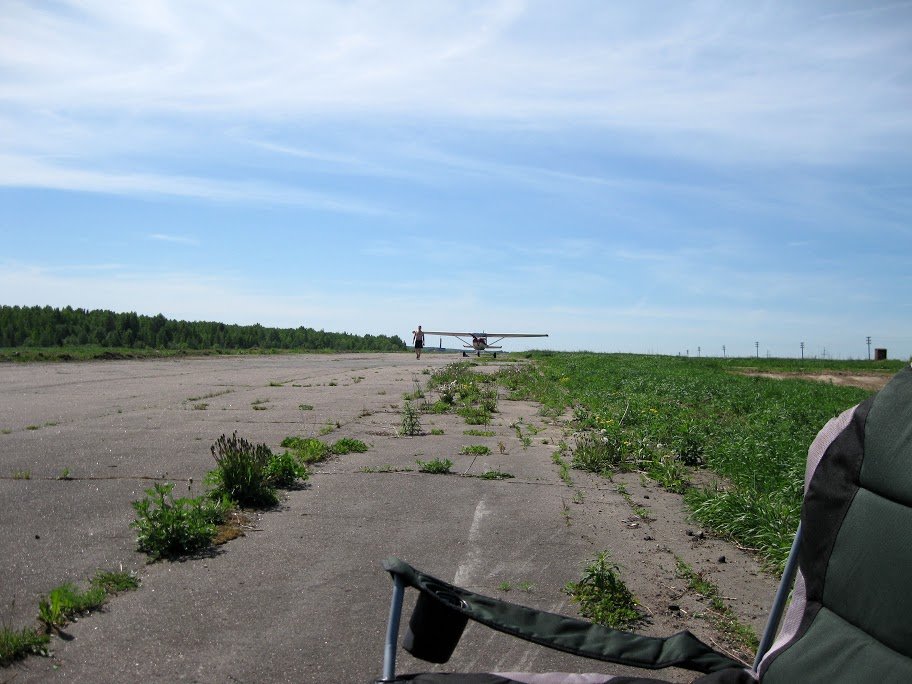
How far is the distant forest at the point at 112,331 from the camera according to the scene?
1433 inches

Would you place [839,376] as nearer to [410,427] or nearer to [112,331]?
[410,427]

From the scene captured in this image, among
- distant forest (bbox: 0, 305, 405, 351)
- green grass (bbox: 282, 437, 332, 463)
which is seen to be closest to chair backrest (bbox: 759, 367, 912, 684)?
green grass (bbox: 282, 437, 332, 463)

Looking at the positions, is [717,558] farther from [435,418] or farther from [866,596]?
[435,418]

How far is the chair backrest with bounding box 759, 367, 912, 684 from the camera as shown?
2182mm

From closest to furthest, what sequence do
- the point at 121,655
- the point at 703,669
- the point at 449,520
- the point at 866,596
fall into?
the point at 866,596 → the point at 703,669 → the point at 121,655 → the point at 449,520

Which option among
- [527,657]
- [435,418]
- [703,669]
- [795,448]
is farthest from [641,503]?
[435,418]

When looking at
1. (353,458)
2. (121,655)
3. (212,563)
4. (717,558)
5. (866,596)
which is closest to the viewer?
(866,596)

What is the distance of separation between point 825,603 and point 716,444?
6834 mm

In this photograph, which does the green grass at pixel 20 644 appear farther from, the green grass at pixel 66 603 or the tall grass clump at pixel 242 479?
the tall grass clump at pixel 242 479

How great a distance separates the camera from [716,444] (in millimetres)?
9039

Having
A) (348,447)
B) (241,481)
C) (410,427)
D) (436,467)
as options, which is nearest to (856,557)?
(241,481)

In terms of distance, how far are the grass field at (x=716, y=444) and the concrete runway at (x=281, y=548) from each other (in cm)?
69

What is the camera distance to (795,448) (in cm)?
845

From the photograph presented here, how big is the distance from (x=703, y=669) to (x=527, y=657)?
1.16 metres
